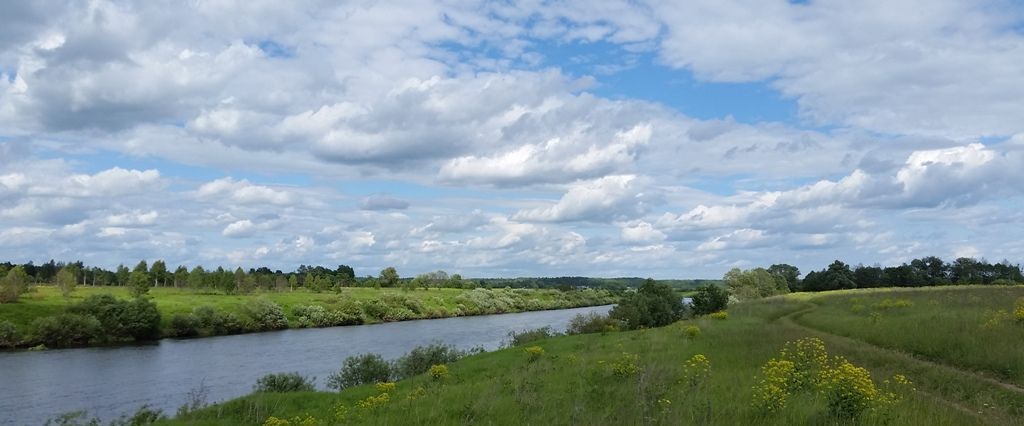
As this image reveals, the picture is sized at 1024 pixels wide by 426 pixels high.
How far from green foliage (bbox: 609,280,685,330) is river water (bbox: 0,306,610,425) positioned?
12125 mm

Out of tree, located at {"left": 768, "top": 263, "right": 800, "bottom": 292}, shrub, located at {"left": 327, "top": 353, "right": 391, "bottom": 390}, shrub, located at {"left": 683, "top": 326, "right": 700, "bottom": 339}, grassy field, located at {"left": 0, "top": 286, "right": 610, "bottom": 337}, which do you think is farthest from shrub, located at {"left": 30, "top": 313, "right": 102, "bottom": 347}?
tree, located at {"left": 768, "top": 263, "right": 800, "bottom": 292}

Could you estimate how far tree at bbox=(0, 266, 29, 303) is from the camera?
66000 mm

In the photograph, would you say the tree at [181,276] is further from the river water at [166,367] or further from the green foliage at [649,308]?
the green foliage at [649,308]

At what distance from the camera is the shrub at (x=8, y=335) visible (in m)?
53.7

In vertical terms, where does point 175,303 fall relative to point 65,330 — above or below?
above

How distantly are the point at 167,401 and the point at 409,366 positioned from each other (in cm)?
1271

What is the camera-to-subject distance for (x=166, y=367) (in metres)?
46.3

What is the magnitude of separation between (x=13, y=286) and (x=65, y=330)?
55.6 feet

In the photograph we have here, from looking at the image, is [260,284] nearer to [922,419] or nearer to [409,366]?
[409,366]

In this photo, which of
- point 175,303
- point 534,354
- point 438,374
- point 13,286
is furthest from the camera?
point 175,303

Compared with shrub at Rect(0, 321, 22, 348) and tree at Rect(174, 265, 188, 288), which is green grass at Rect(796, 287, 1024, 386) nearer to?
shrub at Rect(0, 321, 22, 348)

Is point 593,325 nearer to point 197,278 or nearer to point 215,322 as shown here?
point 215,322

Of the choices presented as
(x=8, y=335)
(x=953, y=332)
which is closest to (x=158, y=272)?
(x=8, y=335)

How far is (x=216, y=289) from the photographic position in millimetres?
111500
